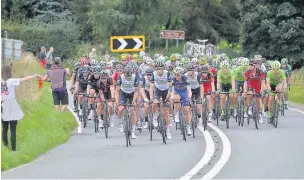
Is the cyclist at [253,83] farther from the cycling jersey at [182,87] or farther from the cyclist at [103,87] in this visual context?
the cyclist at [103,87]

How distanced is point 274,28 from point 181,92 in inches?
1306

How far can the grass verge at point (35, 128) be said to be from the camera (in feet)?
61.6

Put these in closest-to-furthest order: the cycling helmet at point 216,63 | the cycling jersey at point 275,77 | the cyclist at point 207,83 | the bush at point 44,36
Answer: the cycling jersey at point 275,77 < the cyclist at point 207,83 < the cycling helmet at point 216,63 < the bush at point 44,36

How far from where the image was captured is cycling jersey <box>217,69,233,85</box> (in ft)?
91.2

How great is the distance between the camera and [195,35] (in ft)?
238

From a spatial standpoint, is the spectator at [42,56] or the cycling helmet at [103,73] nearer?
the cycling helmet at [103,73]

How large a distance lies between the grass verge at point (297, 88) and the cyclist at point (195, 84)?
47.4 feet

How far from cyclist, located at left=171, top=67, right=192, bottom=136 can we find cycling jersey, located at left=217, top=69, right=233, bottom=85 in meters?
4.48

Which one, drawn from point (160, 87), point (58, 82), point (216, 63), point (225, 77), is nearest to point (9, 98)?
A: point (160, 87)

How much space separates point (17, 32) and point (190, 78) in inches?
1489

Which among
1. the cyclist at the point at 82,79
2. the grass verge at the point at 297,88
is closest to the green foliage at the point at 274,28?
the grass verge at the point at 297,88

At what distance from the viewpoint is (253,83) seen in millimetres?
26594

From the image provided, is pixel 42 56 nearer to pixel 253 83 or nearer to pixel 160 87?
pixel 253 83

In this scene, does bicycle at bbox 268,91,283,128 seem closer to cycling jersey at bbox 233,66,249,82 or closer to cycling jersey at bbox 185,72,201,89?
cycling jersey at bbox 233,66,249,82
